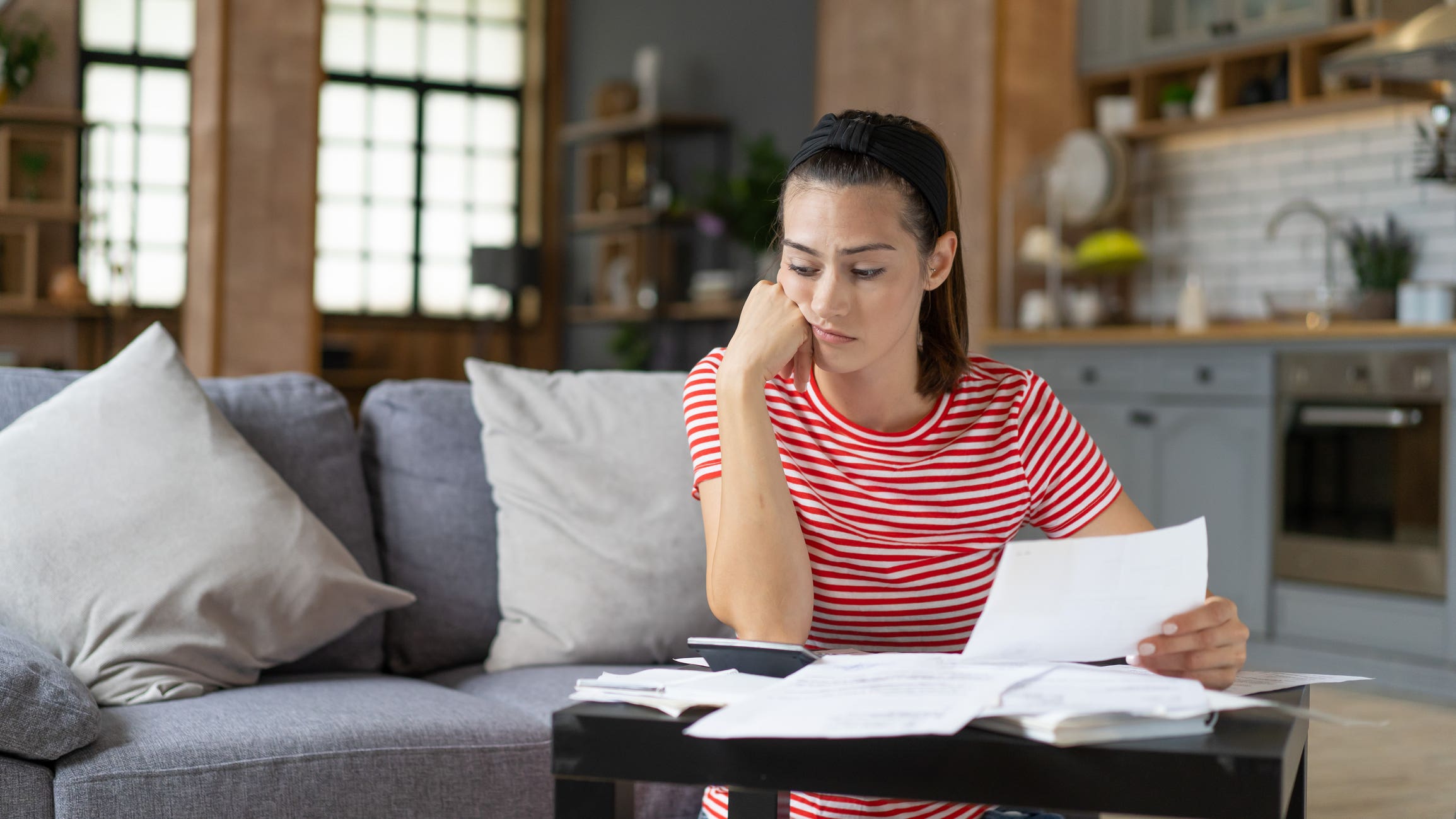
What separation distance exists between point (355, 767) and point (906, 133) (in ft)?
3.40

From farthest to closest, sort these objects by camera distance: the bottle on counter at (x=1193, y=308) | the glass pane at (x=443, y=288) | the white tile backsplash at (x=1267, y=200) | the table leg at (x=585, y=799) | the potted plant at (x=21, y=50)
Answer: the glass pane at (x=443, y=288) → the potted plant at (x=21, y=50) → the bottle on counter at (x=1193, y=308) → the white tile backsplash at (x=1267, y=200) → the table leg at (x=585, y=799)

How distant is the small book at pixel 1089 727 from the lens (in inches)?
31.3

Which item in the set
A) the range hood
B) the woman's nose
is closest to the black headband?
the woman's nose

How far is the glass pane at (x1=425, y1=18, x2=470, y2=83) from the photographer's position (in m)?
8.80

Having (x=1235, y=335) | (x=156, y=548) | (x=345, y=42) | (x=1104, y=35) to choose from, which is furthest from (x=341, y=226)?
(x=156, y=548)

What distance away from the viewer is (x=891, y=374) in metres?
1.43

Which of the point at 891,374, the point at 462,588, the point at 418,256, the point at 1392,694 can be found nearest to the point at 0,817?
→ the point at 462,588

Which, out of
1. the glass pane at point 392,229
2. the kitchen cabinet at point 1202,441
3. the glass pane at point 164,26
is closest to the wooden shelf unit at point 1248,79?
the kitchen cabinet at point 1202,441

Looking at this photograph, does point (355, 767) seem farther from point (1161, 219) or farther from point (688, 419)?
point (1161, 219)

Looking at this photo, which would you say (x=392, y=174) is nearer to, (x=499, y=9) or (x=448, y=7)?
(x=448, y=7)

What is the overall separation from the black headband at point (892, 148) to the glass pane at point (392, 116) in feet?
25.4

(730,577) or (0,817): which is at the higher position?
(730,577)

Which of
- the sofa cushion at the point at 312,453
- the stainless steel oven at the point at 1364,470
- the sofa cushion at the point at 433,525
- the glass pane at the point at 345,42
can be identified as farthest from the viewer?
the glass pane at the point at 345,42

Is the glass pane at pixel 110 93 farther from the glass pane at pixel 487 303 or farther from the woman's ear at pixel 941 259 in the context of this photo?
the woman's ear at pixel 941 259
